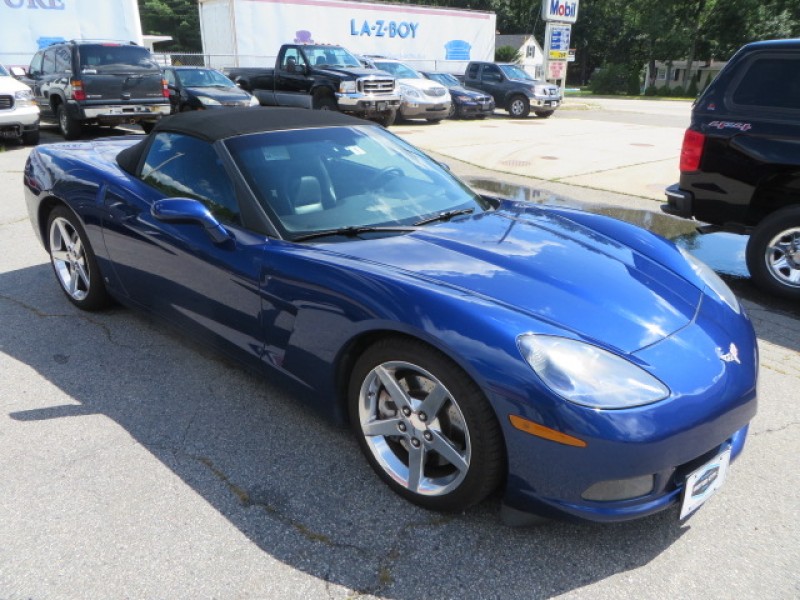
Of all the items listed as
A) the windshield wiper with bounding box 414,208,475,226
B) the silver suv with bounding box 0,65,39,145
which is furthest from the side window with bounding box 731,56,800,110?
the silver suv with bounding box 0,65,39,145

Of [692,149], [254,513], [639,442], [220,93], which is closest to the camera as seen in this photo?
[639,442]

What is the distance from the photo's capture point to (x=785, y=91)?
16.3 ft

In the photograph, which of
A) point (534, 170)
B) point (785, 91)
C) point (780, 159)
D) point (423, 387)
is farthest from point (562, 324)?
point (534, 170)

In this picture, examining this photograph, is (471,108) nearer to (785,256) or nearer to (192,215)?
(785,256)

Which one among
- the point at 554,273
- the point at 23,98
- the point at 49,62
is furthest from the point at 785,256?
the point at 49,62

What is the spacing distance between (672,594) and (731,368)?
0.81 m

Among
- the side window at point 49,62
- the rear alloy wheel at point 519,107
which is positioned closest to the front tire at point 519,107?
the rear alloy wheel at point 519,107

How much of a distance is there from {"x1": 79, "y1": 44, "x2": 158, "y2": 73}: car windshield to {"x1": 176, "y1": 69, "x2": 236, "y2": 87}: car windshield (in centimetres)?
165

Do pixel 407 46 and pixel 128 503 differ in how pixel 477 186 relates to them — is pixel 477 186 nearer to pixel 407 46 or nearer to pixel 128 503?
pixel 128 503

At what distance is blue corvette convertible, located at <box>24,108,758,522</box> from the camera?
2.15 metres

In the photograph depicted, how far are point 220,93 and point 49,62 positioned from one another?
11.2 ft

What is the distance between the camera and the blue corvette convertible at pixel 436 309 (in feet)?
7.06

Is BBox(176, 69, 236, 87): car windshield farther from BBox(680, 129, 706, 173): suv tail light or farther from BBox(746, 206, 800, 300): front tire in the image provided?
BBox(746, 206, 800, 300): front tire

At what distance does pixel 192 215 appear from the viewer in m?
3.04
